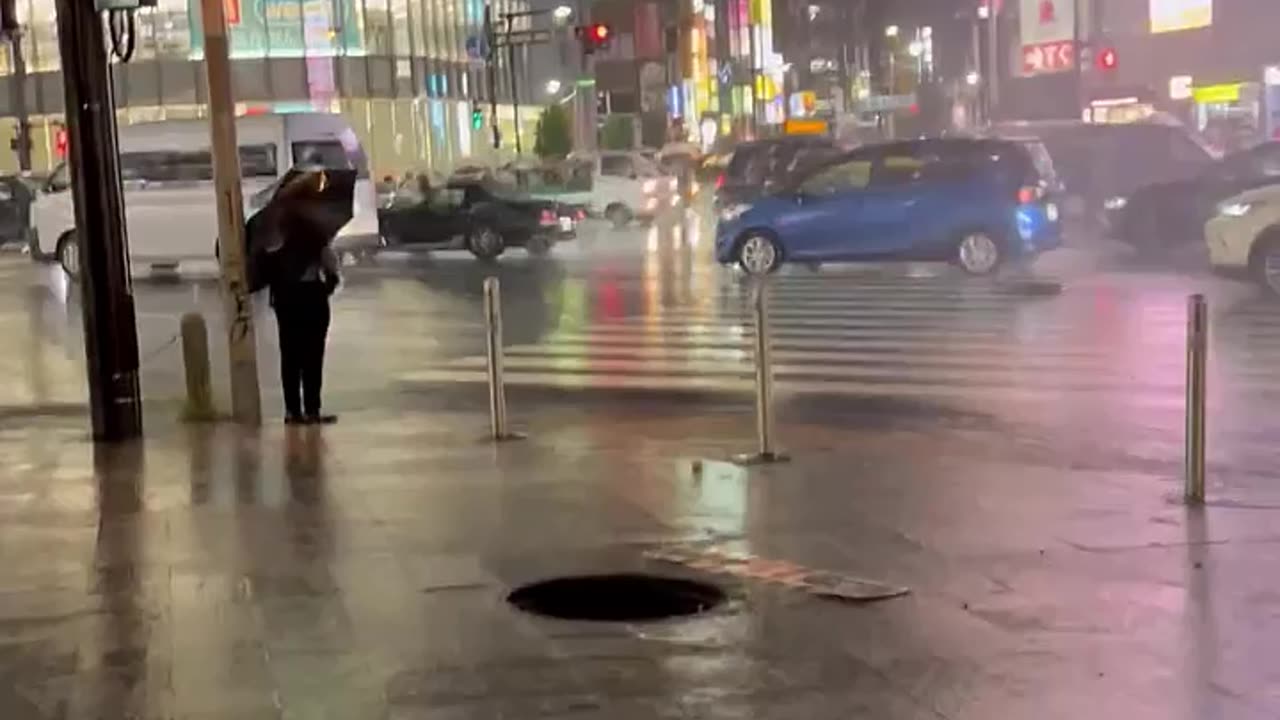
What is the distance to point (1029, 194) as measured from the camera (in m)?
23.8

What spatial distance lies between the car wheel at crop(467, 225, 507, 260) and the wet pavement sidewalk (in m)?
19.3

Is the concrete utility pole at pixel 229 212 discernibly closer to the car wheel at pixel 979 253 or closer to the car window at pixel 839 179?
the car window at pixel 839 179

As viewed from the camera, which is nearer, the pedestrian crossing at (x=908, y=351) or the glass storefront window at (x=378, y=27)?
the pedestrian crossing at (x=908, y=351)

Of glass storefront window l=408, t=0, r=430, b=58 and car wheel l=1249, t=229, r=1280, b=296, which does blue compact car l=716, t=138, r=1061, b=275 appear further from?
glass storefront window l=408, t=0, r=430, b=58

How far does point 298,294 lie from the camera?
1216 centimetres

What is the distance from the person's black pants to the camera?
40.0 feet

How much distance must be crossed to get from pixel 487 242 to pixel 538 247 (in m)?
1.00

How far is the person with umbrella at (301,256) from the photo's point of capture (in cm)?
1205

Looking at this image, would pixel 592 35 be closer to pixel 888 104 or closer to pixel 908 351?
pixel 908 351

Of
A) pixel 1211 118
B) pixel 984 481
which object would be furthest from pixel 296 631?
pixel 1211 118

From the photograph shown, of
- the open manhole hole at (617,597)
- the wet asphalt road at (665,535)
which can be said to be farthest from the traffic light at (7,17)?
the open manhole hole at (617,597)

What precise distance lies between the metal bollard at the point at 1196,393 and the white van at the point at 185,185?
2106 cm

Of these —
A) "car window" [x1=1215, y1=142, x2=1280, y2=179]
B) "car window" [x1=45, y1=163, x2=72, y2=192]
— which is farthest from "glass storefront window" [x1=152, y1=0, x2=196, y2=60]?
"car window" [x1=1215, y1=142, x2=1280, y2=179]

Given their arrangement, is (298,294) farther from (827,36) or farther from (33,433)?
(827,36)
